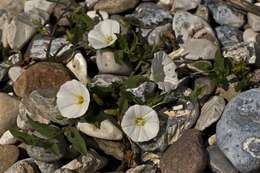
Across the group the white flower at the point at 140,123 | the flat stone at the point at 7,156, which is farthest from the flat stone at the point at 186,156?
the flat stone at the point at 7,156

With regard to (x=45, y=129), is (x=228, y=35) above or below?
above

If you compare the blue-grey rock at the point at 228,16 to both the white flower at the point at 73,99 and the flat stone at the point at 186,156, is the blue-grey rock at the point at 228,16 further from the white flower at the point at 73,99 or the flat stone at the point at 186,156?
the white flower at the point at 73,99

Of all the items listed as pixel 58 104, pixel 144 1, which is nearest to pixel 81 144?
pixel 58 104

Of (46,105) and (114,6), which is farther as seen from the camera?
(114,6)

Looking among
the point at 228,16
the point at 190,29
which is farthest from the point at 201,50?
the point at 228,16

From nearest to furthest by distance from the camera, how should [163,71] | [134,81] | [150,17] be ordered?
1. [134,81]
2. [163,71]
3. [150,17]

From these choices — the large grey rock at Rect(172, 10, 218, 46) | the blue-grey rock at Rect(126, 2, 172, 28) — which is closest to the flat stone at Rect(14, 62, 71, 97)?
the blue-grey rock at Rect(126, 2, 172, 28)

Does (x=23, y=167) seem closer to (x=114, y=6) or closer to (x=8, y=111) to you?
(x=8, y=111)

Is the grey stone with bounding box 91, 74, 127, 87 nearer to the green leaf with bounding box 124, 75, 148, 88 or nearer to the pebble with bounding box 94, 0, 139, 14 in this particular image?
the green leaf with bounding box 124, 75, 148, 88
